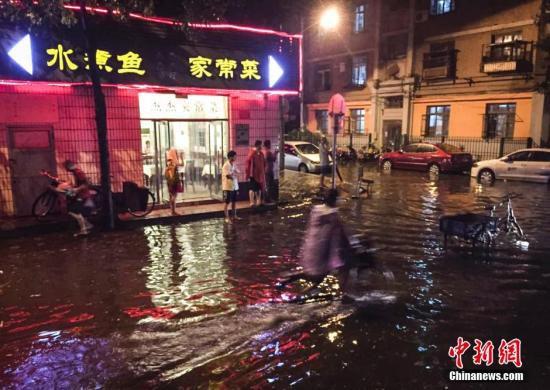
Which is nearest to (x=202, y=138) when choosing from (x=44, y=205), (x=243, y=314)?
(x=44, y=205)

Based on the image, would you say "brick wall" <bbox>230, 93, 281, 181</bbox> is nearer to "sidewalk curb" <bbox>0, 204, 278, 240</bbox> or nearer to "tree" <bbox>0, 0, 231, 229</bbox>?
"sidewalk curb" <bbox>0, 204, 278, 240</bbox>

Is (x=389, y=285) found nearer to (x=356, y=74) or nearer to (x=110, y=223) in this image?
(x=110, y=223)

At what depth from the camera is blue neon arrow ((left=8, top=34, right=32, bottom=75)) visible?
975 centimetres

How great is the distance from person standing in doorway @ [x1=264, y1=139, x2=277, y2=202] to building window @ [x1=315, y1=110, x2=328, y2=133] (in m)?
24.5

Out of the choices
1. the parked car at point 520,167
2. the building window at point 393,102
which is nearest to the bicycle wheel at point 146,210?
the parked car at point 520,167

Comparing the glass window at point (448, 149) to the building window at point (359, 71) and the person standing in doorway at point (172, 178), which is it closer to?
the building window at point (359, 71)

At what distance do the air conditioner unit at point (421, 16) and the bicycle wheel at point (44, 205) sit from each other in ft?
87.2

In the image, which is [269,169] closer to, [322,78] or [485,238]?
[485,238]

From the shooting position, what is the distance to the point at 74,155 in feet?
37.0

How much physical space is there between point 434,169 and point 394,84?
1184 cm

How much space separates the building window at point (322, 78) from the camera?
3741 cm

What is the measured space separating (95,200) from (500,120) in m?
23.5

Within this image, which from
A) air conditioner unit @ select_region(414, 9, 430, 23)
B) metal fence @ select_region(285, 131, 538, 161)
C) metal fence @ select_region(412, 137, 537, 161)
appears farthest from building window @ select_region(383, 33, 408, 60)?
metal fence @ select_region(412, 137, 537, 161)

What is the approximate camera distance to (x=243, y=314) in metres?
5.88
